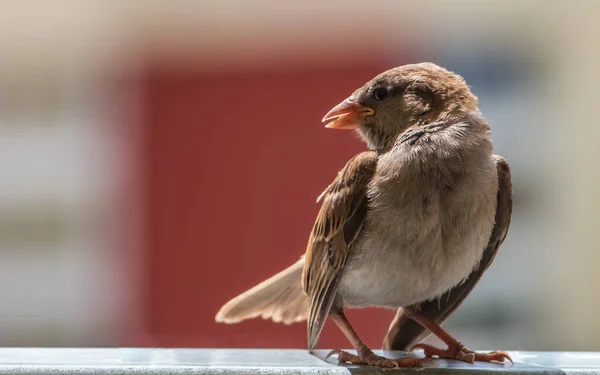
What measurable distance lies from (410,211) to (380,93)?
361mm

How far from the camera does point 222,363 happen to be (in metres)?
2.00

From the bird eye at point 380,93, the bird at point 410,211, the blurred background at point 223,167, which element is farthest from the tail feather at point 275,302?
the blurred background at point 223,167

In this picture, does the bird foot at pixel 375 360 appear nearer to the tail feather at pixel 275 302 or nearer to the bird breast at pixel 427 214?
the bird breast at pixel 427 214

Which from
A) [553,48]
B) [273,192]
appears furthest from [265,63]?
[553,48]

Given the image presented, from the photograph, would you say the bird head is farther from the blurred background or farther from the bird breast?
the blurred background

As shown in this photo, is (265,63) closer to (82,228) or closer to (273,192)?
(273,192)

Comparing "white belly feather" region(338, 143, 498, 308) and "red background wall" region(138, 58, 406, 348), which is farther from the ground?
"white belly feather" region(338, 143, 498, 308)

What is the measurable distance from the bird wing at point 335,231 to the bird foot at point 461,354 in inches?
11.4

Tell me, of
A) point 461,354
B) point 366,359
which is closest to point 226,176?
point 461,354

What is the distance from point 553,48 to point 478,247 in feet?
18.9

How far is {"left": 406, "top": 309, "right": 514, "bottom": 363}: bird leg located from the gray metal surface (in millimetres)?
57

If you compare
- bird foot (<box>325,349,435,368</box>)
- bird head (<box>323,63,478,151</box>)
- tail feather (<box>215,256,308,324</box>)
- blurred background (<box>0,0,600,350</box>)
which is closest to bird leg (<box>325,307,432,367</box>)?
bird foot (<box>325,349,435,368</box>)

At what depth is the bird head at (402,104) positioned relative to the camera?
2.27 metres

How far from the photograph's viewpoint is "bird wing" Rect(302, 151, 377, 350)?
7.32 feet
